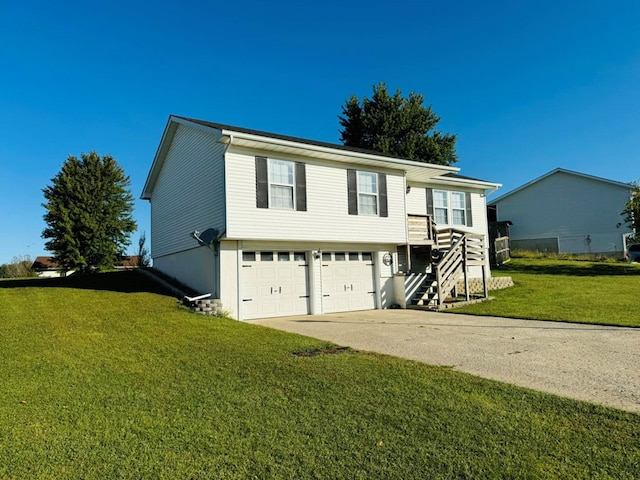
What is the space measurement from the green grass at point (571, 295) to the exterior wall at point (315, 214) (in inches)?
153

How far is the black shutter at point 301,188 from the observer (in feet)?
41.5

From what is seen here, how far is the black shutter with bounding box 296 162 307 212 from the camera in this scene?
12.6 m

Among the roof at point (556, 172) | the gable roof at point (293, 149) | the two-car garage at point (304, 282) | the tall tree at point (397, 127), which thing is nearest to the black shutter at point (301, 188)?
the gable roof at point (293, 149)

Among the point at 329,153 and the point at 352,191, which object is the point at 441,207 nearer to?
the point at 352,191

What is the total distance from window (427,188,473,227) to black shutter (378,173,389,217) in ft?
10.5

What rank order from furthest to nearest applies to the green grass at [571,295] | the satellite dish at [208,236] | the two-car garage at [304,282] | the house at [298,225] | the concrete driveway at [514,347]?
the two-car garage at [304,282]
the house at [298,225]
the satellite dish at [208,236]
the green grass at [571,295]
the concrete driveway at [514,347]

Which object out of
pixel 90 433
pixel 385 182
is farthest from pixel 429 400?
pixel 385 182

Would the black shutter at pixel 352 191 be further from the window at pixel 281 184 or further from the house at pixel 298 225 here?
the window at pixel 281 184

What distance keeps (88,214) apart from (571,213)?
3582cm

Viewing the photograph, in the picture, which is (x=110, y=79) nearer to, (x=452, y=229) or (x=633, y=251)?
(x=452, y=229)

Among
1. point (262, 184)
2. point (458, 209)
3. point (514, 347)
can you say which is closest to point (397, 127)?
point (458, 209)

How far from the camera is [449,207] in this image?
57.7 ft

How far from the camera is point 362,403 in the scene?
429 centimetres

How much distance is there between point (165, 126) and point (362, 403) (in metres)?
13.8
